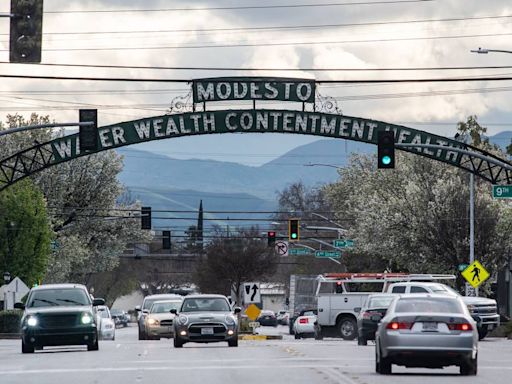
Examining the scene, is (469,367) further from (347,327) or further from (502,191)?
(347,327)

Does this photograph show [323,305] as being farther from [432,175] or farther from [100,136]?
[432,175]

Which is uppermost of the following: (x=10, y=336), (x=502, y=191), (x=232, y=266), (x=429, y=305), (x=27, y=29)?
(x=27, y=29)

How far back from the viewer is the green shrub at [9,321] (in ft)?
205

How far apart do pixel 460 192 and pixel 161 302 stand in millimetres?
27085

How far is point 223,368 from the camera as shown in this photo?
84.9 feet

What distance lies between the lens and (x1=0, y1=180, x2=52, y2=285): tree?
70.9 metres

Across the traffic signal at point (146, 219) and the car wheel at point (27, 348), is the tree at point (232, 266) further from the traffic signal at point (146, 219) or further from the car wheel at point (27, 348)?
the car wheel at point (27, 348)

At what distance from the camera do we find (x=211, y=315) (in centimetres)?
3722

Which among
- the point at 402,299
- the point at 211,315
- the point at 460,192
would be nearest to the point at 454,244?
the point at 460,192

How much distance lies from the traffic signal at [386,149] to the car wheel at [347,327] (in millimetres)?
8829

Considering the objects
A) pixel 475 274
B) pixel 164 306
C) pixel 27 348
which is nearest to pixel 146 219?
pixel 475 274

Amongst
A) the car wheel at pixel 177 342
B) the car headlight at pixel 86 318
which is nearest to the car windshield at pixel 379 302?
the car wheel at pixel 177 342

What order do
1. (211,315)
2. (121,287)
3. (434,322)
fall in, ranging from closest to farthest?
(434,322) < (211,315) < (121,287)

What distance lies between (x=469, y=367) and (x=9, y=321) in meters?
41.7
